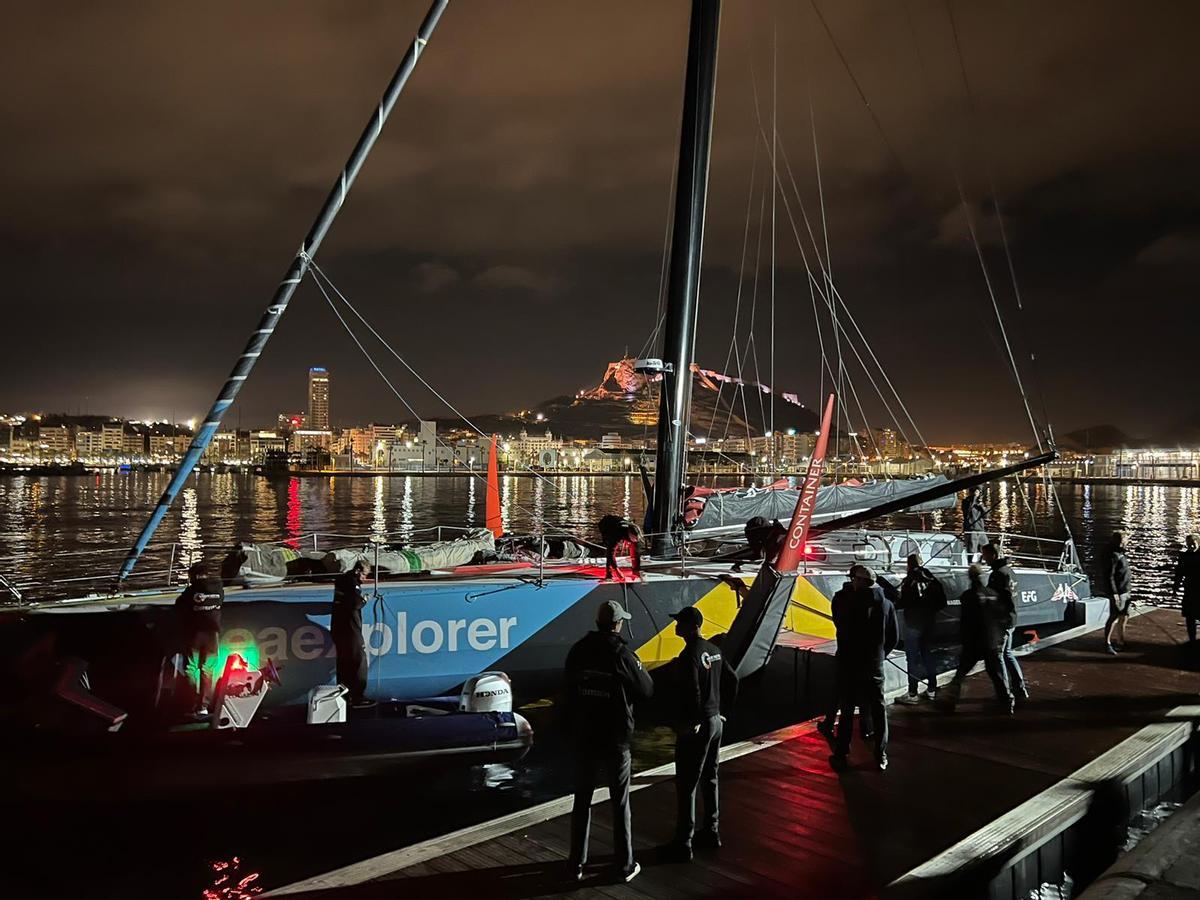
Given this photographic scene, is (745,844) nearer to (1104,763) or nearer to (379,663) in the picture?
(1104,763)

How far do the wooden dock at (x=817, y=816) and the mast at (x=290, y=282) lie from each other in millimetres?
4754

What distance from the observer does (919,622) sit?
11.1m

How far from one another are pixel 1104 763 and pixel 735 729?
16.8 feet

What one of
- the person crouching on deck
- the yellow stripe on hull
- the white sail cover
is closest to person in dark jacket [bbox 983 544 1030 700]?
the yellow stripe on hull

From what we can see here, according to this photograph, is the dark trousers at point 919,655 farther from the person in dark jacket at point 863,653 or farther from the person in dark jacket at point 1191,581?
the person in dark jacket at point 1191,581

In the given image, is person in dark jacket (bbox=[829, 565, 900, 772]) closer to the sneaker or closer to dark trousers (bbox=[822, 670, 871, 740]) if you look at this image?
dark trousers (bbox=[822, 670, 871, 740])

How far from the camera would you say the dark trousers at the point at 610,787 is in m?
5.29

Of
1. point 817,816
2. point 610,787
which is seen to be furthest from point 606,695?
point 817,816

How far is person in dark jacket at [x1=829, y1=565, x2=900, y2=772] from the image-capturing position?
7.50 meters

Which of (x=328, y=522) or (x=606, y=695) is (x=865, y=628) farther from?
(x=328, y=522)

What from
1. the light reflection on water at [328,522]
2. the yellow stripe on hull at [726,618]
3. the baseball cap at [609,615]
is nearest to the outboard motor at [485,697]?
the yellow stripe on hull at [726,618]

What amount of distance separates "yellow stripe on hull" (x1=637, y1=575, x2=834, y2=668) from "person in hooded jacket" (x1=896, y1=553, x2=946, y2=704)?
67.1 inches

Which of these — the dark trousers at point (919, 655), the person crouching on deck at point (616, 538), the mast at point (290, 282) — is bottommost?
the dark trousers at point (919, 655)

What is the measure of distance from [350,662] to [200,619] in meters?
1.92
